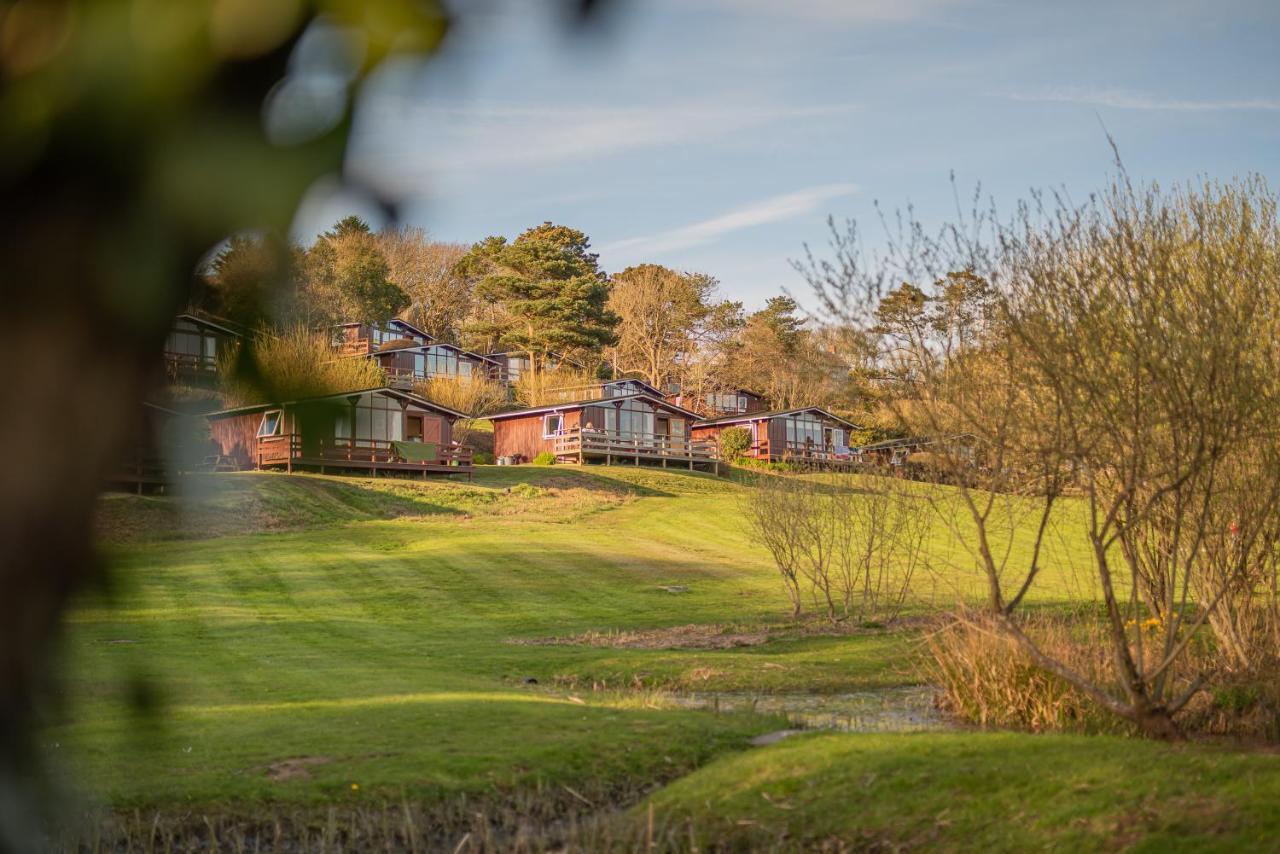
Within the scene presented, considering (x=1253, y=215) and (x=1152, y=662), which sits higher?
(x=1253, y=215)

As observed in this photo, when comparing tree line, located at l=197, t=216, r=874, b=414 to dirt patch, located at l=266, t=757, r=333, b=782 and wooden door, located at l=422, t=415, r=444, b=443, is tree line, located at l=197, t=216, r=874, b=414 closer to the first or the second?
wooden door, located at l=422, t=415, r=444, b=443

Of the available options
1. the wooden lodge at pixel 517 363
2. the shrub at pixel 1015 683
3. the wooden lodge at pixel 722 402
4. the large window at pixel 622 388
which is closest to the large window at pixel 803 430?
the wooden lodge at pixel 722 402

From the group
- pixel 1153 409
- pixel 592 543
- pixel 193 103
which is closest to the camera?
pixel 193 103

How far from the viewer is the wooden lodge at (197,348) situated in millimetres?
1286

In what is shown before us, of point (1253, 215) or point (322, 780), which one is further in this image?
point (1253, 215)

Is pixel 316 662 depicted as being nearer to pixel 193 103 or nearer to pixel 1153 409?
pixel 1153 409

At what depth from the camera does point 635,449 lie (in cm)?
5903

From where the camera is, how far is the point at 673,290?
257 ft

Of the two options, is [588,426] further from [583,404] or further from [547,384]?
[547,384]

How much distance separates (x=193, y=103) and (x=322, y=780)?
30.6ft

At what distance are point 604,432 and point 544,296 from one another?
42.4ft

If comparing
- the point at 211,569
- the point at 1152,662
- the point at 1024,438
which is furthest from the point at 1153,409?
the point at 211,569

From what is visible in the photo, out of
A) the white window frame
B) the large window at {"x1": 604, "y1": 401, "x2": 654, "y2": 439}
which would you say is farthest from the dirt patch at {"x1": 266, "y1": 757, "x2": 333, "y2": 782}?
the large window at {"x1": 604, "y1": 401, "x2": 654, "y2": 439}

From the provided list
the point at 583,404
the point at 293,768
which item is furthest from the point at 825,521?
the point at 583,404
